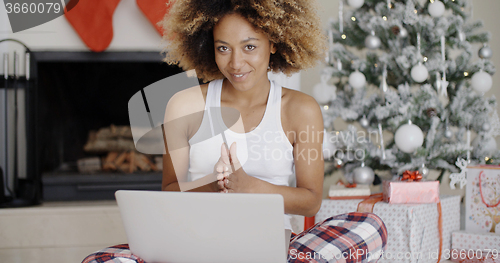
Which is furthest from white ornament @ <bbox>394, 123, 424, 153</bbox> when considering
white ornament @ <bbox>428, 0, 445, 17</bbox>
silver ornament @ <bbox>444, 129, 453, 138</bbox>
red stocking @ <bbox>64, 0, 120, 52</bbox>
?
red stocking @ <bbox>64, 0, 120, 52</bbox>

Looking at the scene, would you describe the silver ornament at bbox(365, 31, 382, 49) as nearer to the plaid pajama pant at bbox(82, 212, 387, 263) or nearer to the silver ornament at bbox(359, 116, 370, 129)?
the silver ornament at bbox(359, 116, 370, 129)

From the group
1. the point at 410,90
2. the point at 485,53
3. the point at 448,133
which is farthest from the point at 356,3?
the point at 448,133

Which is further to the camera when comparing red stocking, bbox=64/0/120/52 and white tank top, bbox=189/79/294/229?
red stocking, bbox=64/0/120/52

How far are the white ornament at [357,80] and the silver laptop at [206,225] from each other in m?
1.15

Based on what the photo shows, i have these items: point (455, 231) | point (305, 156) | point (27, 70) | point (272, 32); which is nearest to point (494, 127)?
point (455, 231)

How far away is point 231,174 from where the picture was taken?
775 millimetres

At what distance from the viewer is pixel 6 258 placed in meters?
1.67

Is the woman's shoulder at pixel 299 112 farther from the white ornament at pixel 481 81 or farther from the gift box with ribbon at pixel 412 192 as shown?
the white ornament at pixel 481 81

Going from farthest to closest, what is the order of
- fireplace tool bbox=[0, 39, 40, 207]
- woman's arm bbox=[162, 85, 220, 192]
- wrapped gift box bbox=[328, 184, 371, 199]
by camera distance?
fireplace tool bbox=[0, 39, 40, 207] < wrapped gift box bbox=[328, 184, 371, 199] < woman's arm bbox=[162, 85, 220, 192]

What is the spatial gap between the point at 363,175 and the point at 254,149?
2.37 ft

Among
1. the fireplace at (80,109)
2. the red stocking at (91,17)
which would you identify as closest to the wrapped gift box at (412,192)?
the fireplace at (80,109)

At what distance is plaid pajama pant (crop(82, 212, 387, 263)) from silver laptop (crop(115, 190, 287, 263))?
0.29 feet

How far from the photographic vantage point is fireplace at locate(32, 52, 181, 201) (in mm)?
1863

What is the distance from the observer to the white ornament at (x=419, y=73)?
1.56 meters
